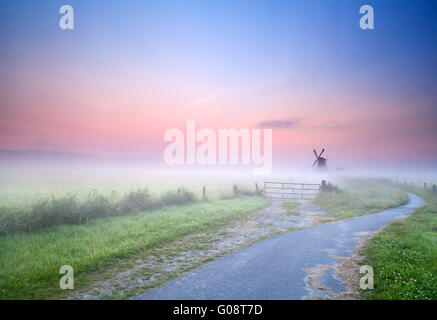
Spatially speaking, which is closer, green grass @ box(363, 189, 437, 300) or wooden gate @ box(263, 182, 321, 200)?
green grass @ box(363, 189, 437, 300)

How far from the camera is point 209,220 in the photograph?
14.3 meters

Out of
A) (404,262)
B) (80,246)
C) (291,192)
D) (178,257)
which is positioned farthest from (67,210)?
(291,192)

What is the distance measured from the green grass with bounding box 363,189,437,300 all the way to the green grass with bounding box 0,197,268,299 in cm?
786

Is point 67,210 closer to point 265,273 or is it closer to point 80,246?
point 80,246

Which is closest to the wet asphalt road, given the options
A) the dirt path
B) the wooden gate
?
the dirt path

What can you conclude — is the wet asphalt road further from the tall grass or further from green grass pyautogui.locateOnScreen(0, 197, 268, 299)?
the tall grass

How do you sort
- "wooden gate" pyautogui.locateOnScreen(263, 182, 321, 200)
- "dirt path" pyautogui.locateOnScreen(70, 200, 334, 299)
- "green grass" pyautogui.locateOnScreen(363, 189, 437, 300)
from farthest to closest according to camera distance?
"wooden gate" pyautogui.locateOnScreen(263, 182, 321, 200)
"dirt path" pyautogui.locateOnScreen(70, 200, 334, 299)
"green grass" pyautogui.locateOnScreen(363, 189, 437, 300)

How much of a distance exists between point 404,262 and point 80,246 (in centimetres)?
1190

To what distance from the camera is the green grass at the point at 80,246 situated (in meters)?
6.38

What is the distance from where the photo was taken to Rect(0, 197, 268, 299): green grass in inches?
251

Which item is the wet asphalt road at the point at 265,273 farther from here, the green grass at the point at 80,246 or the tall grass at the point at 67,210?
the tall grass at the point at 67,210

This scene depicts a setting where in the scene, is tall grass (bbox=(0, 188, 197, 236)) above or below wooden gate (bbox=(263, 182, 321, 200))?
above

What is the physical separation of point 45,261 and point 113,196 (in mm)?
8482

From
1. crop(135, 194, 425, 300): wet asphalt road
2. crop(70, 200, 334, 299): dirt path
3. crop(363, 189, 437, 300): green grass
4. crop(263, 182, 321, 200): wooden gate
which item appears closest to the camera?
crop(135, 194, 425, 300): wet asphalt road
